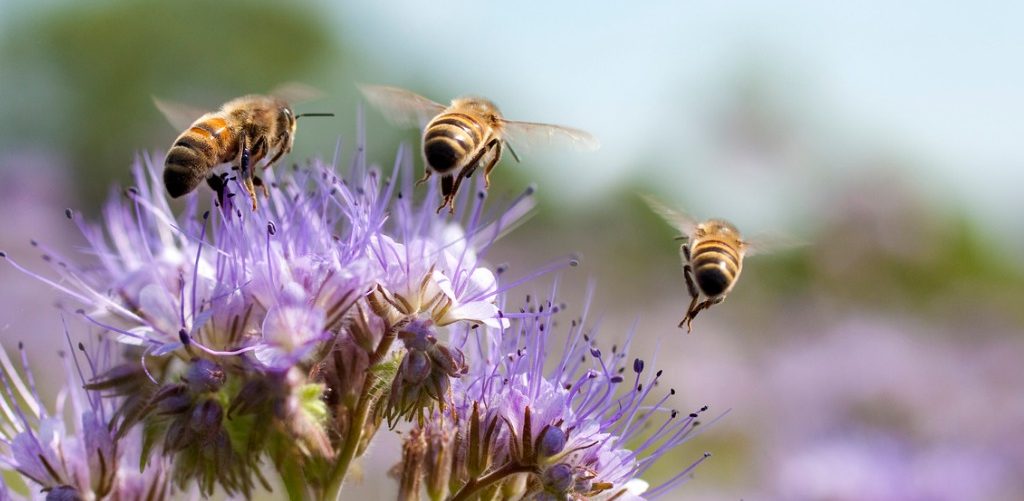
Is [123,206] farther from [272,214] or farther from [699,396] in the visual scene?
[699,396]

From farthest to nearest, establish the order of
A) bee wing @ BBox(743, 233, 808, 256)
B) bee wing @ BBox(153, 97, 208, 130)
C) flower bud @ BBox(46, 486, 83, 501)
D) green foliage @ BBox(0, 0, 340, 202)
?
1. green foliage @ BBox(0, 0, 340, 202)
2. bee wing @ BBox(743, 233, 808, 256)
3. bee wing @ BBox(153, 97, 208, 130)
4. flower bud @ BBox(46, 486, 83, 501)

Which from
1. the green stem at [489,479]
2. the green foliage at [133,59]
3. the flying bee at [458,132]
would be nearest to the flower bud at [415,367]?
the green stem at [489,479]

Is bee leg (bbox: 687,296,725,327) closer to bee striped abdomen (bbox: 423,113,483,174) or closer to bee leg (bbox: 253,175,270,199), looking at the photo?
bee striped abdomen (bbox: 423,113,483,174)

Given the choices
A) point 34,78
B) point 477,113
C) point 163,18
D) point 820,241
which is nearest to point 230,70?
point 163,18

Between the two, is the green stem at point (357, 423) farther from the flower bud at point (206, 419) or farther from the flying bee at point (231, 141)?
the flying bee at point (231, 141)

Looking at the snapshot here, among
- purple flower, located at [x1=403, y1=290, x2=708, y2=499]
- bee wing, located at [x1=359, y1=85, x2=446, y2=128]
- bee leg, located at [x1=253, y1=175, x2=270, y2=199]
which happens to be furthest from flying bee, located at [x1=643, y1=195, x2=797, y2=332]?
bee leg, located at [x1=253, y1=175, x2=270, y2=199]
